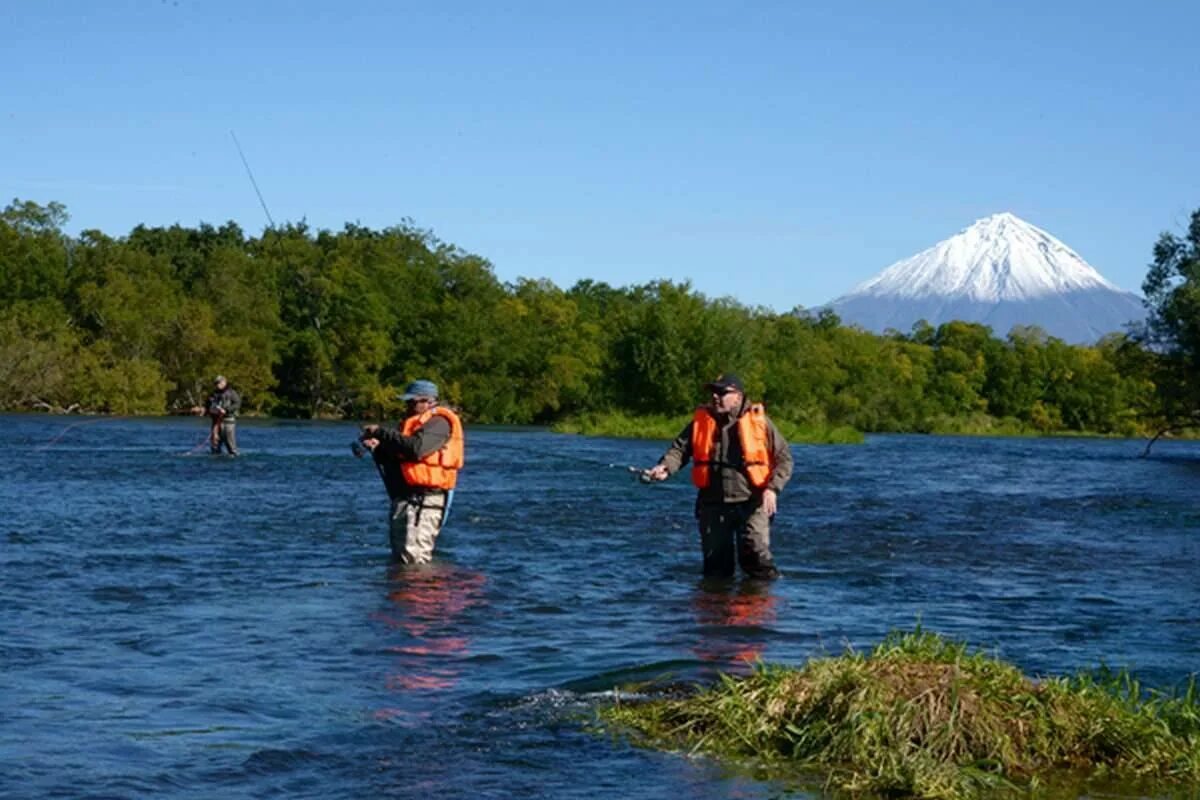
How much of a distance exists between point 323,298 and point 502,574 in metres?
78.7

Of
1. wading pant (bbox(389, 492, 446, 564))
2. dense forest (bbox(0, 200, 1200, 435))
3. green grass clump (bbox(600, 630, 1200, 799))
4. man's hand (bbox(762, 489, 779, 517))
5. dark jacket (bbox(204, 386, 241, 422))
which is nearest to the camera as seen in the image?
green grass clump (bbox(600, 630, 1200, 799))

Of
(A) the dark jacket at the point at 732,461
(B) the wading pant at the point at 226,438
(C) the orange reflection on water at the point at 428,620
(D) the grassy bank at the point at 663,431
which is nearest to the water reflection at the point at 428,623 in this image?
(C) the orange reflection on water at the point at 428,620

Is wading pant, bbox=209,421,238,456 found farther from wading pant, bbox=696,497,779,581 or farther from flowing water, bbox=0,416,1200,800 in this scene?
wading pant, bbox=696,497,779,581

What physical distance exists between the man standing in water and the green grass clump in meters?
28.1

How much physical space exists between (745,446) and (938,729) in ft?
19.4

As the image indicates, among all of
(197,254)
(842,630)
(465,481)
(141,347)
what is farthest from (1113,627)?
(197,254)

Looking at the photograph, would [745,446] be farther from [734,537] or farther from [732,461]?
[734,537]

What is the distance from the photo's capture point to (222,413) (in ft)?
120

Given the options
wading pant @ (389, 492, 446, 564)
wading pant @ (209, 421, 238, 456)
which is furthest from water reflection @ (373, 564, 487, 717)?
wading pant @ (209, 421, 238, 456)

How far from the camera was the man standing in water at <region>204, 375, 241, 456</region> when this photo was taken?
1410 inches

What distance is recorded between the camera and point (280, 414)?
95.4m

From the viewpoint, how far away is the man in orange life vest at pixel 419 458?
1455 cm

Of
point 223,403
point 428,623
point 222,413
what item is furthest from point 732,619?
point 222,413

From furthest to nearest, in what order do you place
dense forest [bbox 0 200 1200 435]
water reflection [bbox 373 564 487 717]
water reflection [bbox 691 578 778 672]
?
dense forest [bbox 0 200 1200 435]
water reflection [bbox 691 578 778 672]
water reflection [bbox 373 564 487 717]
